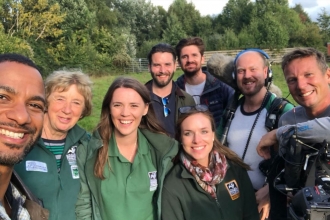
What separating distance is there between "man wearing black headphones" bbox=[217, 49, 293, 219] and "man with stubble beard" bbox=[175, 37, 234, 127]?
1.18m

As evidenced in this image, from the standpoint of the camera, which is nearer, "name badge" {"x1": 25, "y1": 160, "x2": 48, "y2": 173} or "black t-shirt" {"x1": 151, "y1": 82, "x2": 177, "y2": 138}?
"name badge" {"x1": 25, "y1": 160, "x2": 48, "y2": 173}

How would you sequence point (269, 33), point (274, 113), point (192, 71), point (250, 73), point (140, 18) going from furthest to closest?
1. point (140, 18)
2. point (269, 33)
3. point (192, 71)
4. point (250, 73)
5. point (274, 113)

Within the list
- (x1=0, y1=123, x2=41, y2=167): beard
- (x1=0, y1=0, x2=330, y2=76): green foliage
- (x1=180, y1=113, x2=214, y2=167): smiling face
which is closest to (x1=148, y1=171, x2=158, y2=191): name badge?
(x1=180, y1=113, x2=214, y2=167): smiling face

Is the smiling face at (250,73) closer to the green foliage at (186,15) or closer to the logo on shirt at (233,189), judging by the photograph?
the logo on shirt at (233,189)

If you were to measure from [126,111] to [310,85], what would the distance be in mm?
1656

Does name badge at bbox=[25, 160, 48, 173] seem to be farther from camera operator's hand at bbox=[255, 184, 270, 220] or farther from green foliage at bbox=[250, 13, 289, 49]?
green foliage at bbox=[250, 13, 289, 49]

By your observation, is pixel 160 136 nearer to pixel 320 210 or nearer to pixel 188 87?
pixel 320 210

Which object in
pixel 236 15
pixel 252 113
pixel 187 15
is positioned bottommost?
pixel 252 113

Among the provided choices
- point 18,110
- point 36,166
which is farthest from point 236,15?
point 18,110

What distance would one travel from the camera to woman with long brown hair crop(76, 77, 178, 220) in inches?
122

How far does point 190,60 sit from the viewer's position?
5.77 metres

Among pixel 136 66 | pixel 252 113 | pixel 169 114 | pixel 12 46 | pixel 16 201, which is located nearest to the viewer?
pixel 16 201

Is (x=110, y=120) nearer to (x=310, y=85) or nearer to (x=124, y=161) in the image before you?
(x=124, y=161)

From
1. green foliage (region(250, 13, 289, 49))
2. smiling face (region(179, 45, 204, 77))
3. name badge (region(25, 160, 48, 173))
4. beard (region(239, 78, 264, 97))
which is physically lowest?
name badge (region(25, 160, 48, 173))
